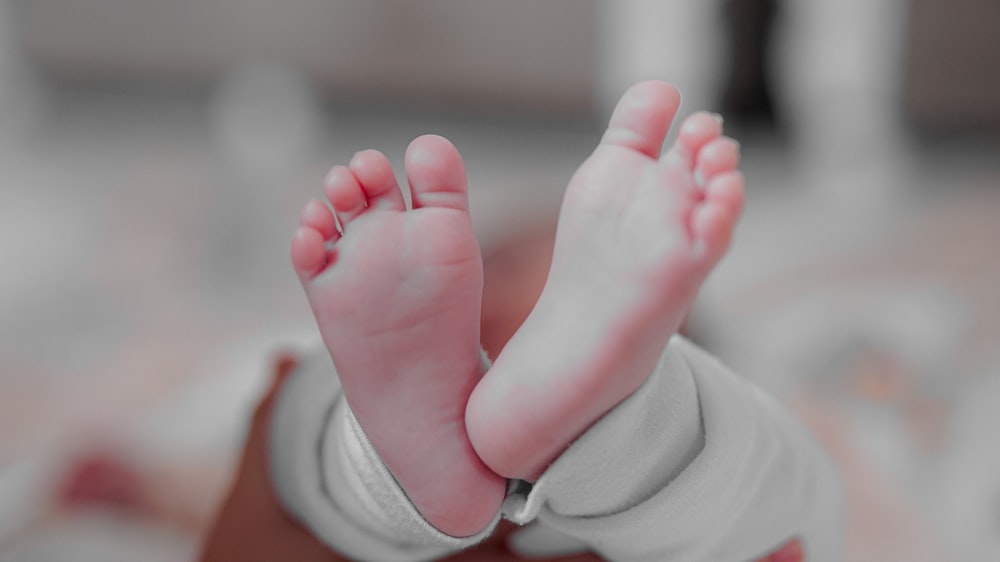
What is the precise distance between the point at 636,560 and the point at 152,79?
1.40 m

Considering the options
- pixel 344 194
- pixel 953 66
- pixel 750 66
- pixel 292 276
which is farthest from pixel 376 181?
pixel 953 66

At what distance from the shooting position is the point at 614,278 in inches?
16.5

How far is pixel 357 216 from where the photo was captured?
18.7 inches

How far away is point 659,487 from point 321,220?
0.71ft

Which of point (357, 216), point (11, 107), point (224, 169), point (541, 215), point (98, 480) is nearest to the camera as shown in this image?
point (357, 216)

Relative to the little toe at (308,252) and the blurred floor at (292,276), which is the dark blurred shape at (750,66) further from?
the little toe at (308,252)

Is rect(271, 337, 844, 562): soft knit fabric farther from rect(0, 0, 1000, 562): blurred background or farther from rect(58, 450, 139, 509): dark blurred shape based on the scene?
rect(58, 450, 139, 509): dark blurred shape

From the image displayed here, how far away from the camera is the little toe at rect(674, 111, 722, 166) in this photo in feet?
1.38

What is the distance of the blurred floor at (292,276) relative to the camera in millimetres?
842

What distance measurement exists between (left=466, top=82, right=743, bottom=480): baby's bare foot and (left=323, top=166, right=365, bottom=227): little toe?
0.33ft

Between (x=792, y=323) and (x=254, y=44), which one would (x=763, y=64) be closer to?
(x=792, y=323)

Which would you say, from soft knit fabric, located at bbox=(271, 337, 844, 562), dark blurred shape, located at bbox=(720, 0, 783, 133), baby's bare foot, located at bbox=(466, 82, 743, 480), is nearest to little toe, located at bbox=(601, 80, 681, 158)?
baby's bare foot, located at bbox=(466, 82, 743, 480)

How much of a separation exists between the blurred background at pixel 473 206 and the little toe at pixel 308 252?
0.14 meters

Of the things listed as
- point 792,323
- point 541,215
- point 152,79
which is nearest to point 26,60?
point 152,79
